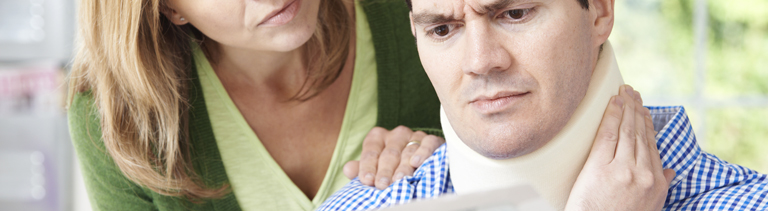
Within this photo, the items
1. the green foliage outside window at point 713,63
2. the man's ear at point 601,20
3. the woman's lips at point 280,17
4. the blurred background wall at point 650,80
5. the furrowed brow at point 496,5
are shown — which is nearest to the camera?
the furrowed brow at point 496,5

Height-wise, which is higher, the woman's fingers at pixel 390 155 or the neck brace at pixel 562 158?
the neck brace at pixel 562 158

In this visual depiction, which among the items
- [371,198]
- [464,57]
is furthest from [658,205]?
[371,198]

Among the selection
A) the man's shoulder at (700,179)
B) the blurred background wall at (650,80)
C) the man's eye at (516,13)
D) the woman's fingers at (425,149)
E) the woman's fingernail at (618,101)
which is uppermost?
the man's eye at (516,13)

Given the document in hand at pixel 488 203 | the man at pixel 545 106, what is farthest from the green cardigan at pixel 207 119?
the document in hand at pixel 488 203

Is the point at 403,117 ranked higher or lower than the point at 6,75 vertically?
higher

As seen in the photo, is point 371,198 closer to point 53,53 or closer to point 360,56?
point 360,56

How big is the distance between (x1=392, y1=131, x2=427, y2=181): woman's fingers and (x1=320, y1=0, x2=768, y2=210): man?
0.73ft

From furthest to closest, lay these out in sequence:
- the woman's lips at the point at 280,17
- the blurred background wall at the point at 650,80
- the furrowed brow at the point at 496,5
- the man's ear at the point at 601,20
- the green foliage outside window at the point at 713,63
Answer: the green foliage outside window at the point at 713,63 → the blurred background wall at the point at 650,80 → the woman's lips at the point at 280,17 → the man's ear at the point at 601,20 → the furrowed brow at the point at 496,5

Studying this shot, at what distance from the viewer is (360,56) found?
1.65 m

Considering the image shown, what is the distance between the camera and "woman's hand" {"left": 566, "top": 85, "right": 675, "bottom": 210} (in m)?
1.00

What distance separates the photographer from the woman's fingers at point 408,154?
139cm

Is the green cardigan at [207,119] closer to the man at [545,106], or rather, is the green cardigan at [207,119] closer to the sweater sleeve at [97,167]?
the sweater sleeve at [97,167]

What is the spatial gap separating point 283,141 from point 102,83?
0.45 meters

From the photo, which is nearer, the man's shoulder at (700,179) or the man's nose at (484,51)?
the man's nose at (484,51)
